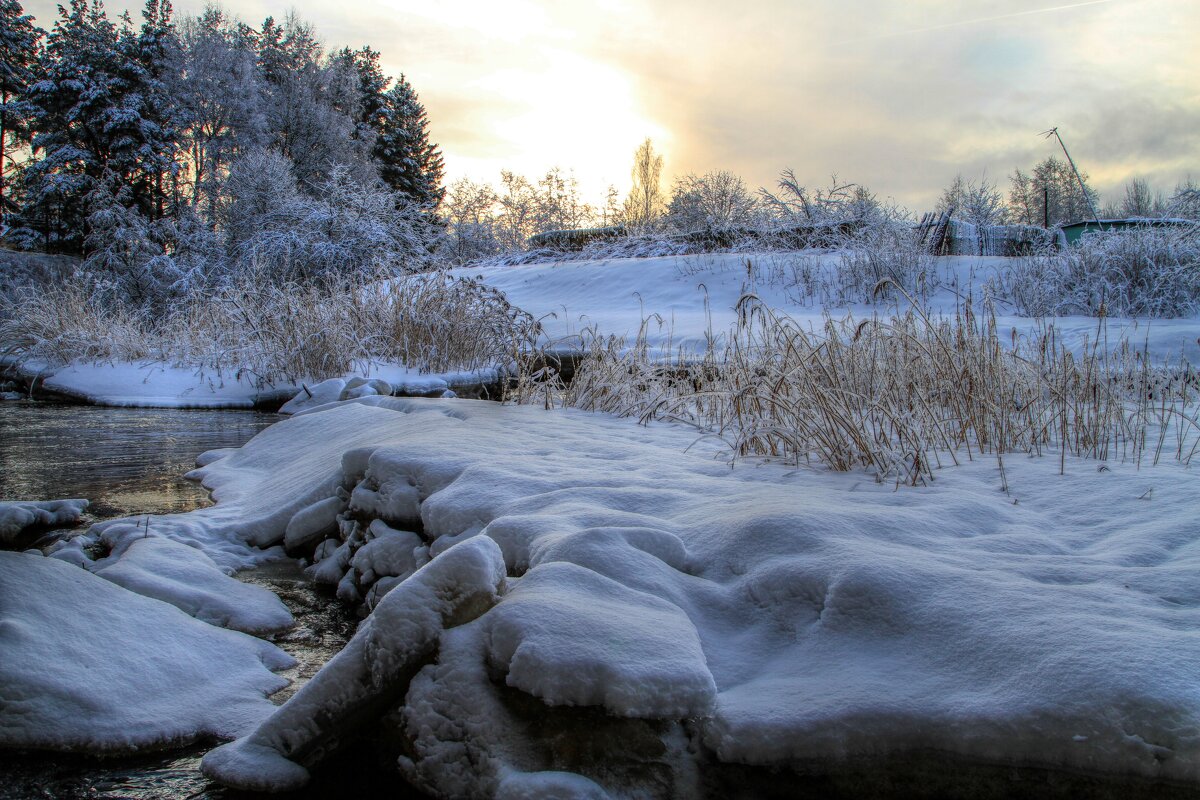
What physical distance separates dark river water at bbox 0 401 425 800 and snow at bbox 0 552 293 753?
0.04 meters

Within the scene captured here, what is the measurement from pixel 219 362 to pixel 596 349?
444 centimetres

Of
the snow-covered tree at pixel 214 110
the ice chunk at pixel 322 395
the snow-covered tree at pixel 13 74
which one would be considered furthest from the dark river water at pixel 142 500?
the snow-covered tree at pixel 13 74

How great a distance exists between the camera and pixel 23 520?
271 centimetres

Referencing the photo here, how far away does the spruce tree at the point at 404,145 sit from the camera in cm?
2955

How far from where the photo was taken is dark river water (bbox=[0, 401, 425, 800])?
1353mm

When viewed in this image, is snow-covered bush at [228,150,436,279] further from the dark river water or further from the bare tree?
the bare tree

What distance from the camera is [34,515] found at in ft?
9.21

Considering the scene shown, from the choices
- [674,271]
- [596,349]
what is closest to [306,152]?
[674,271]

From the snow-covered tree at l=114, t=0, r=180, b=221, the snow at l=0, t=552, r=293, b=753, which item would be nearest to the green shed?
the snow at l=0, t=552, r=293, b=753

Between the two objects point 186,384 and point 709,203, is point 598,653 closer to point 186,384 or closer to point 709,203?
point 186,384

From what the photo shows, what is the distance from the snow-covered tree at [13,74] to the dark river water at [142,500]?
23.3 meters

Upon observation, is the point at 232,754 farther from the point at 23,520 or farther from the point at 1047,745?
the point at 23,520

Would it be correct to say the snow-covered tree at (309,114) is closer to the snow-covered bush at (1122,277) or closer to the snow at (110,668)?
the snow-covered bush at (1122,277)

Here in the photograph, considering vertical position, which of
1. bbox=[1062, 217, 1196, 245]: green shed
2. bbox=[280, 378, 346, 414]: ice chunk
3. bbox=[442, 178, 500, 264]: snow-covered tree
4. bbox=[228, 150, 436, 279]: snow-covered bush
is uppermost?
bbox=[442, 178, 500, 264]: snow-covered tree
